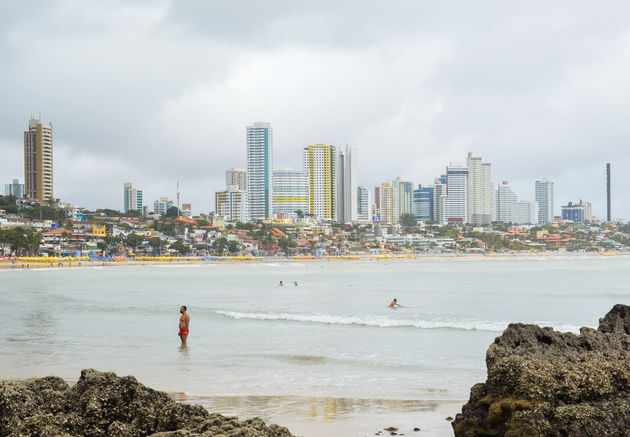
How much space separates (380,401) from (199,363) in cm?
499

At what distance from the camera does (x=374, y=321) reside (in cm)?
2208

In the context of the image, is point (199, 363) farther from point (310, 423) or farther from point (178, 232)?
point (178, 232)

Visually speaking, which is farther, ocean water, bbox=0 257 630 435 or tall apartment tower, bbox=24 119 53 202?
tall apartment tower, bbox=24 119 53 202

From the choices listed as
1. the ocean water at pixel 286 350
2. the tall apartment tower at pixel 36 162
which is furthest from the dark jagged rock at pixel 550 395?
the tall apartment tower at pixel 36 162

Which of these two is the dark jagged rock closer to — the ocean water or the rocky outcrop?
the ocean water

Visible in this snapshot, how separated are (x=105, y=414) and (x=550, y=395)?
3.66 m

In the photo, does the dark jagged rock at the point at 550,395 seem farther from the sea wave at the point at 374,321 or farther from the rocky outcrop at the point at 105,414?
the sea wave at the point at 374,321

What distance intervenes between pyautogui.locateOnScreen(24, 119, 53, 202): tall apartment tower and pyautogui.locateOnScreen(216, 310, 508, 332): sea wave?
175m

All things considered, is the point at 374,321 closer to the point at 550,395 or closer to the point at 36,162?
the point at 550,395

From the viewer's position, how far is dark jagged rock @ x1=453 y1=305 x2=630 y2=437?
5152 mm

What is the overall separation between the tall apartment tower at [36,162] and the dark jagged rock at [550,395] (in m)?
192

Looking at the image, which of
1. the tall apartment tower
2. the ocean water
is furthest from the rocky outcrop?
the tall apartment tower

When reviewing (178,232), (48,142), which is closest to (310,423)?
(178,232)

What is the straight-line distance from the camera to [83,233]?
130 metres
